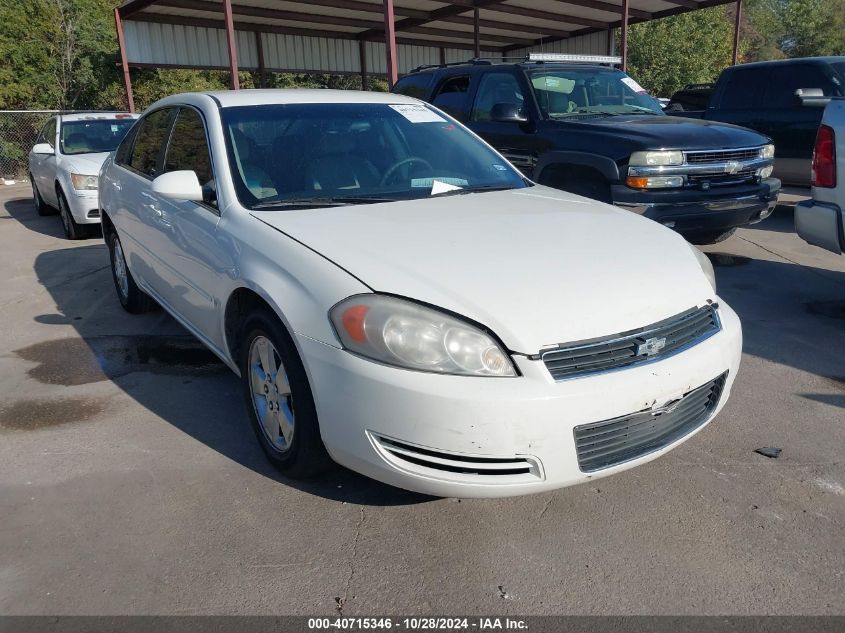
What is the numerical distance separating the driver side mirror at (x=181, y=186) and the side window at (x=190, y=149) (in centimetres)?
6

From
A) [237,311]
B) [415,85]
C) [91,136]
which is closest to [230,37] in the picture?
[91,136]

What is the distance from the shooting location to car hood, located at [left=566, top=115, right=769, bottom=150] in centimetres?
600

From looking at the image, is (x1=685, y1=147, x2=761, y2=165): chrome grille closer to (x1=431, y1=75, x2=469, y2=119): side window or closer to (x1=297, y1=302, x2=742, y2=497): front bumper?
(x1=431, y1=75, x2=469, y2=119): side window

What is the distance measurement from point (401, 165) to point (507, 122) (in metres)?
3.27

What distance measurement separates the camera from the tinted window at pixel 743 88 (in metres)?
9.31

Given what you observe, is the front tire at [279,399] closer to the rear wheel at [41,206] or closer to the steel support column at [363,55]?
the rear wheel at [41,206]

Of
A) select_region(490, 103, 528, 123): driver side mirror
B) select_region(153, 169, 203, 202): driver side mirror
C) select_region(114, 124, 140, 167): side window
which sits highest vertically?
select_region(490, 103, 528, 123): driver side mirror

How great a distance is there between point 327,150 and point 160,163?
1.34 m

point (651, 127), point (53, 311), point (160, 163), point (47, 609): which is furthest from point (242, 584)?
point (651, 127)

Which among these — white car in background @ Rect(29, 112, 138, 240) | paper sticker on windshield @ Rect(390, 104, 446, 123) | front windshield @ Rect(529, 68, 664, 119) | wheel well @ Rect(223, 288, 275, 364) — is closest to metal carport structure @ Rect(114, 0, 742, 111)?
white car in background @ Rect(29, 112, 138, 240)

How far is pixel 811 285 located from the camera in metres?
6.13

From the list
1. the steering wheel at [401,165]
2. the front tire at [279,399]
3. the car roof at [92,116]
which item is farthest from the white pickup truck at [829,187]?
the car roof at [92,116]

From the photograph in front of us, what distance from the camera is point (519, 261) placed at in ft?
9.31

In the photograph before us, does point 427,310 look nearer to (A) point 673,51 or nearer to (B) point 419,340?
(B) point 419,340
